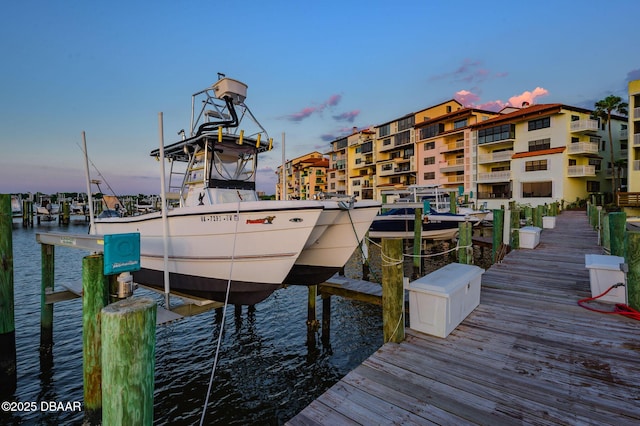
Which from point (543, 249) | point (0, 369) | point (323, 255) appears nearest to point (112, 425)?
point (323, 255)

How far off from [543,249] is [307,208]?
1235 centimetres

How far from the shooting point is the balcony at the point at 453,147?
4951cm

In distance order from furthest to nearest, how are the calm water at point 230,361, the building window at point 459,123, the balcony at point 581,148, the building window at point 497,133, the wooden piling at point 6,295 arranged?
the building window at point 459,123
the building window at point 497,133
the balcony at point 581,148
the calm water at point 230,361
the wooden piling at point 6,295

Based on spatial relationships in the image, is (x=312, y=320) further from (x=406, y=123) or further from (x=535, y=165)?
(x=406, y=123)

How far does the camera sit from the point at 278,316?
474 inches

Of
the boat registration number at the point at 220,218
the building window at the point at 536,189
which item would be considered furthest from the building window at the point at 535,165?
the boat registration number at the point at 220,218

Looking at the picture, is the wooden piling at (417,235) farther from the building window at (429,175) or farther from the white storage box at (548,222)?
the building window at (429,175)

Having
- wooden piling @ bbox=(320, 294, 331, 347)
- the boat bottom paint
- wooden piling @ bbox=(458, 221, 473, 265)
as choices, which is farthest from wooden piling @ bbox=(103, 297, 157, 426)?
wooden piling @ bbox=(458, 221, 473, 265)

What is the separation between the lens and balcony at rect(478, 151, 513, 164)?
43.8m

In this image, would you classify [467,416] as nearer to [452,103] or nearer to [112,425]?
[112,425]

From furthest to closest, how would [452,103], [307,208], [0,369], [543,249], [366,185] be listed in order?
[366,185], [452,103], [543,249], [0,369], [307,208]

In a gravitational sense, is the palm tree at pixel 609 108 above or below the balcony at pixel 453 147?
above

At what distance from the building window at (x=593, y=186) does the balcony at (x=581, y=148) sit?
5053 mm

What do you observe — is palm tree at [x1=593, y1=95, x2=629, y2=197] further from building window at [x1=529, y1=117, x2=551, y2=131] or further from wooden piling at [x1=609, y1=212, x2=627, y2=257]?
wooden piling at [x1=609, y1=212, x2=627, y2=257]
